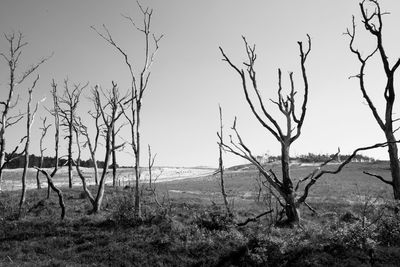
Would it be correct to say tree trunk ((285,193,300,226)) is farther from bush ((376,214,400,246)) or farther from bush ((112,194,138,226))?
Answer: bush ((112,194,138,226))

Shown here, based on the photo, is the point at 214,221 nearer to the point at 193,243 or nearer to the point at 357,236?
the point at 193,243

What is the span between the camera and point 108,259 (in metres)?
9.75

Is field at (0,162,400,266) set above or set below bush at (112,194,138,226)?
below

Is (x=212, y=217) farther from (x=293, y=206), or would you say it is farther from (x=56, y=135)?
(x=56, y=135)

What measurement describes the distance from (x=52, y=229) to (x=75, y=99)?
683 inches

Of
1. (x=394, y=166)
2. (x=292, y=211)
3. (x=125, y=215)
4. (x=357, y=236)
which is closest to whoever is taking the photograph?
(x=357, y=236)

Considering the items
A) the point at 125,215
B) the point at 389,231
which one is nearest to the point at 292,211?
the point at 389,231

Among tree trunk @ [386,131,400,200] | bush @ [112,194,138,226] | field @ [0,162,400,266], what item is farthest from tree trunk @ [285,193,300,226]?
bush @ [112,194,138,226]

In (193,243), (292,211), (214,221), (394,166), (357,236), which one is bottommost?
(193,243)

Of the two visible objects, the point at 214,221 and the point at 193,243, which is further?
the point at 214,221

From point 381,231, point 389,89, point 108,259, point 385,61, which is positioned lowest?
point 108,259

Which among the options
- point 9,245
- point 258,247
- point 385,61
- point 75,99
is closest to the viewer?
point 258,247

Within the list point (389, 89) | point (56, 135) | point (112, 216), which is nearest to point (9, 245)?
point (112, 216)

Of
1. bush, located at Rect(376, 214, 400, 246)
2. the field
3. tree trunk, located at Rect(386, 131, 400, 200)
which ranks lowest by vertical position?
the field
